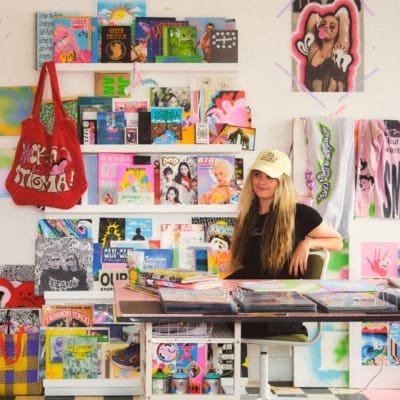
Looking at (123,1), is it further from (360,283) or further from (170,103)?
(360,283)

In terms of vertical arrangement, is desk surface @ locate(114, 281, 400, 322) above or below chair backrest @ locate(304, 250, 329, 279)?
below

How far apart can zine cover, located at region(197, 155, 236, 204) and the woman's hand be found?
80 cm

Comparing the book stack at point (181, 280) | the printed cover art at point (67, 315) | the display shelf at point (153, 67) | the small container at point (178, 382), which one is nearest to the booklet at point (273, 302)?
the book stack at point (181, 280)

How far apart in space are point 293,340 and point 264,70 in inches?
67.8

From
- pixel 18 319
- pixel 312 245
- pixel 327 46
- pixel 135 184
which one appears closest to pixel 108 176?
pixel 135 184

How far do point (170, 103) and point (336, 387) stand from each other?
1.85m

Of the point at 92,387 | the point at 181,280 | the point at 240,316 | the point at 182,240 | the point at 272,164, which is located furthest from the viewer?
the point at 182,240

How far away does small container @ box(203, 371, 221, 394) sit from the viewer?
2.53 m

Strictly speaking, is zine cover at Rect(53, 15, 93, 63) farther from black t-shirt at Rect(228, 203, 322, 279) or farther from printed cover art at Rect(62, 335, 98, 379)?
printed cover art at Rect(62, 335, 98, 379)

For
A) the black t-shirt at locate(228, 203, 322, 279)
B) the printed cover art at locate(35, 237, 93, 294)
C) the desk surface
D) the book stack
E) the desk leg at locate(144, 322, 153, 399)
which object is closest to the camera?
the desk surface

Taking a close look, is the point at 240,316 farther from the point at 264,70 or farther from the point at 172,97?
the point at 264,70

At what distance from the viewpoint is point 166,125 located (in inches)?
167

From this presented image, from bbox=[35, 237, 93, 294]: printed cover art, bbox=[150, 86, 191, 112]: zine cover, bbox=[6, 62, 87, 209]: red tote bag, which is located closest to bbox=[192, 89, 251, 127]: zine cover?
bbox=[150, 86, 191, 112]: zine cover

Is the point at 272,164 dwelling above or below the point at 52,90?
below
